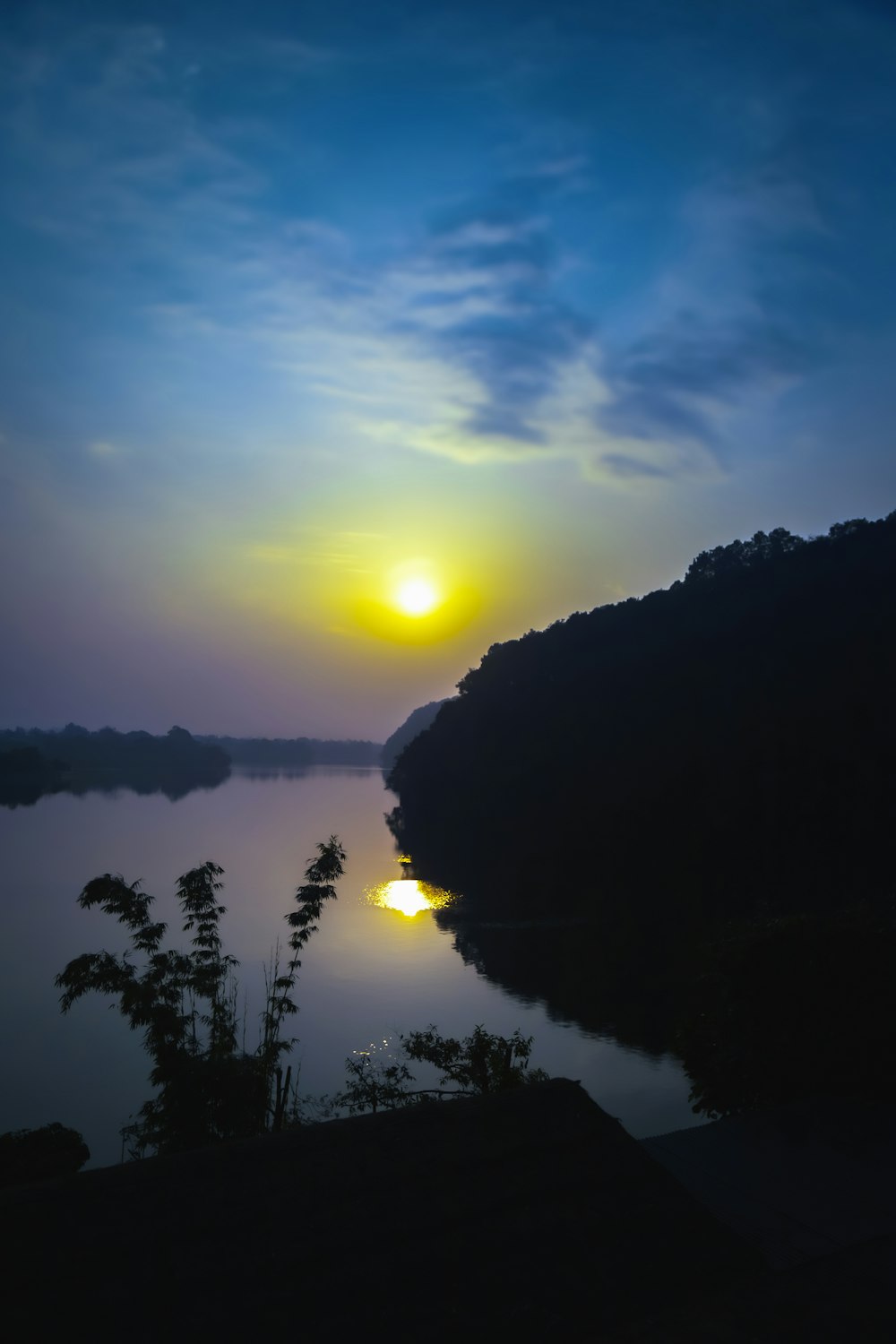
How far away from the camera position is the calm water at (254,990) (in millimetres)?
24297

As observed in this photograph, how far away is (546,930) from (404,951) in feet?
26.9

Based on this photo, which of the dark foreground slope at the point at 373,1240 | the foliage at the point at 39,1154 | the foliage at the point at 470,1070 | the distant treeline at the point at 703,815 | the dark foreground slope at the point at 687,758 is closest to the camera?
the dark foreground slope at the point at 373,1240

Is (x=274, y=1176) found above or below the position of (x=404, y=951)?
above

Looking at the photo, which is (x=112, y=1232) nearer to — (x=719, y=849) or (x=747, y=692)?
(x=719, y=849)

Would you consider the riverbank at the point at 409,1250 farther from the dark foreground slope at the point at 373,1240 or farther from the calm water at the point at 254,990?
the calm water at the point at 254,990

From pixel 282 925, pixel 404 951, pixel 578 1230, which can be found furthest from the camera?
pixel 282 925

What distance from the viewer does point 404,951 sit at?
4150 cm

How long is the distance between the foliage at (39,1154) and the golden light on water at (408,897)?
1256 inches

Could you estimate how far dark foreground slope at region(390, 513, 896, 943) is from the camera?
5662cm

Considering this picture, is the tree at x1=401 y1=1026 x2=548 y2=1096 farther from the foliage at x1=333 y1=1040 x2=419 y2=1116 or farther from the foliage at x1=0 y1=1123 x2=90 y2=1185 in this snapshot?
the foliage at x1=0 y1=1123 x2=90 y2=1185

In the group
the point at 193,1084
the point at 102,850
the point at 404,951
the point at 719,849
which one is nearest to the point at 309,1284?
the point at 193,1084

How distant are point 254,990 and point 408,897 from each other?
22.8 meters

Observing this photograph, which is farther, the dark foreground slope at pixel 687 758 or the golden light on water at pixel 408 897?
the dark foreground slope at pixel 687 758

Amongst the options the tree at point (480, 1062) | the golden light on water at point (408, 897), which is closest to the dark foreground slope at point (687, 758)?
the golden light on water at point (408, 897)
